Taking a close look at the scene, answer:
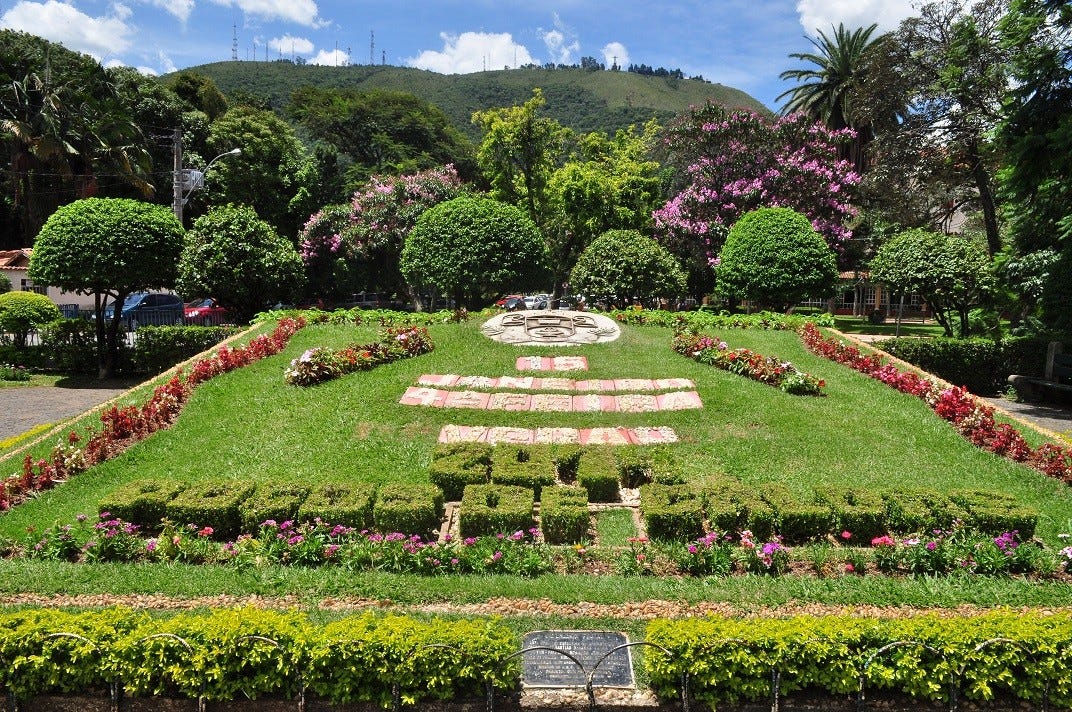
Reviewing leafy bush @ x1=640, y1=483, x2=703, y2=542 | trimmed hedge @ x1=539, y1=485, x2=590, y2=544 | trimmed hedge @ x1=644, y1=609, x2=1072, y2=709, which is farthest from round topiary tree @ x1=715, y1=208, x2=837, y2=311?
trimmed hedge @ x1=644, y1=609, x2=1072, y2=709

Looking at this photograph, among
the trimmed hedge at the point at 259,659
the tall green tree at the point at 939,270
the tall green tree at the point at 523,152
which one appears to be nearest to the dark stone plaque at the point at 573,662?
the trimmed hedge at the point at 259,659

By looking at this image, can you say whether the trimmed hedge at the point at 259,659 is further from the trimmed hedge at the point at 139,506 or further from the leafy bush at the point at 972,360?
the leafy bush at the point at 972,360

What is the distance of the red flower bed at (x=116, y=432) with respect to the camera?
8.48m

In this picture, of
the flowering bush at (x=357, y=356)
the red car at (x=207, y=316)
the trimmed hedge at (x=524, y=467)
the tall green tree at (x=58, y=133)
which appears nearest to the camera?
the trimmed hedge at (x=524, y=467)

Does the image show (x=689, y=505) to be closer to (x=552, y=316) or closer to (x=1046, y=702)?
(x=1046, y=702)

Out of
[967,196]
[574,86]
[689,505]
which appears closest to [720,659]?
[689,505]

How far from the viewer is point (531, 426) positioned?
34.8 ft

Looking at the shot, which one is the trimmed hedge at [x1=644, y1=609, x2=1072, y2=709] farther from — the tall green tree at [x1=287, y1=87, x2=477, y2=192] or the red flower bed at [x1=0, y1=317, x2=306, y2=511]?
the tall green tree at [x1=287, y1=87, x2=477, y2=192]

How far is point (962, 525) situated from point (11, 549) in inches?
361

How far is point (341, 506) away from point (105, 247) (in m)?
13.0

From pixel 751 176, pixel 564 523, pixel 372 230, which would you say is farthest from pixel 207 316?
pixel 564 523

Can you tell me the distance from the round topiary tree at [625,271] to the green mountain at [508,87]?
59474 millimetres

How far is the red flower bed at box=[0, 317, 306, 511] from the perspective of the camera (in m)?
8.48

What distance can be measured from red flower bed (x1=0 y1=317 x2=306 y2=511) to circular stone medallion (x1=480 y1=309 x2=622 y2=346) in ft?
14.9
